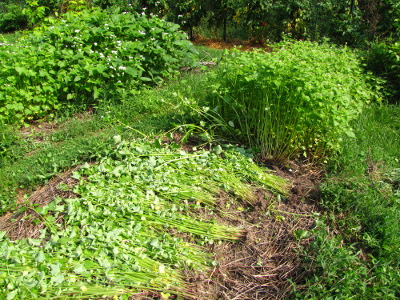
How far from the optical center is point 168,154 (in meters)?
3.52

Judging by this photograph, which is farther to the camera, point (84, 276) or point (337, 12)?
point (337, 12)

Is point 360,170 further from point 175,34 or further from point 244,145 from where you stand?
point 175,34

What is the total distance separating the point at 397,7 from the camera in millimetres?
6711

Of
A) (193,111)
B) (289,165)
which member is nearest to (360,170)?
(289,165)

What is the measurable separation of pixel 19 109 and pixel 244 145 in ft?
9.47

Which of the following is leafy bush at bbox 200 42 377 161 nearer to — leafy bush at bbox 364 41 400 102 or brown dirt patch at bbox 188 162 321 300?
brown dirt patch at bbox 188 162 321 300

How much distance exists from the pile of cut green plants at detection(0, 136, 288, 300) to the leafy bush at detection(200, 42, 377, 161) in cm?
34

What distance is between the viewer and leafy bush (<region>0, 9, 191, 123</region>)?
4.96 meters

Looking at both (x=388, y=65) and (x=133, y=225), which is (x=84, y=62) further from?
(x=388, y=65)

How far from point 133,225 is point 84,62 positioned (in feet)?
10.3

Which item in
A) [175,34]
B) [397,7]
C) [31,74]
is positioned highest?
[397,7]

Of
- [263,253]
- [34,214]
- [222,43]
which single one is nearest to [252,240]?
[263,253]

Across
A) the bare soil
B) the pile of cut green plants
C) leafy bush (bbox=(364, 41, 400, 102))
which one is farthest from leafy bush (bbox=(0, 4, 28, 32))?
leafy bush (bbox=(364, 41, 400, 102))

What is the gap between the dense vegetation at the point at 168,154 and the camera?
2535 mm
